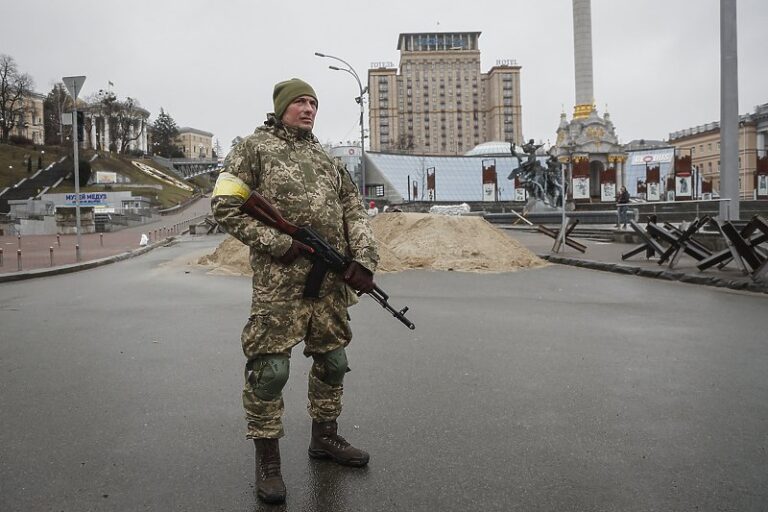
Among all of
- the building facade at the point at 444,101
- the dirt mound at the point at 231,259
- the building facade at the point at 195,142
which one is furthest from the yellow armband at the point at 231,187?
the building facade at the point at 195,142

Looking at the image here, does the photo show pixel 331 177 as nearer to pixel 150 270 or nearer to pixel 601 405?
pixel 601 405

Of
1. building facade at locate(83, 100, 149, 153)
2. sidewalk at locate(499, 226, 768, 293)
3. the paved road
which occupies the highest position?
building facade at locate(83, 100, 149, 153)

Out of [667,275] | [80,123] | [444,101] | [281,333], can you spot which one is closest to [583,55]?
[667,275]

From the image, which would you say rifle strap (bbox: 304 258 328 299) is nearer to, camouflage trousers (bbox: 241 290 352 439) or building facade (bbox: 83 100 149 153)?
camouflage trousers (bbox: 241 290 352 439)

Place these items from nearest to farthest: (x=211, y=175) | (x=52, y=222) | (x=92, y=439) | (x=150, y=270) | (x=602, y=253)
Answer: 1. (x=92, y=439)
2. (x=150, y=270)
3. (x=602, y=253)
4. (x=52, y=222)
5. (x=211, y=175)

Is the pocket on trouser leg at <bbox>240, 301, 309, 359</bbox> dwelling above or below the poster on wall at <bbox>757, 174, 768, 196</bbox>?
below

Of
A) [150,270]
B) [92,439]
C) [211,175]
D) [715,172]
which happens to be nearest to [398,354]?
[92,439]

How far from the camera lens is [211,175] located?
136125 mm

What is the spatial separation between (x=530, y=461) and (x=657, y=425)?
3.59 ft

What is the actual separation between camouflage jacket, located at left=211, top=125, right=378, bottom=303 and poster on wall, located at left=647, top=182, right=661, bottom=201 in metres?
55.4

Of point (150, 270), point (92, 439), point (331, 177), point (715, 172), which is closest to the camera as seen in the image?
point (331, 177)

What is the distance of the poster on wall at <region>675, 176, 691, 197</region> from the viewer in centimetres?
4946

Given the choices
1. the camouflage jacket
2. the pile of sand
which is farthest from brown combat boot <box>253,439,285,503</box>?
the pile of sand

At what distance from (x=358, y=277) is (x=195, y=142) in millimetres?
186751
